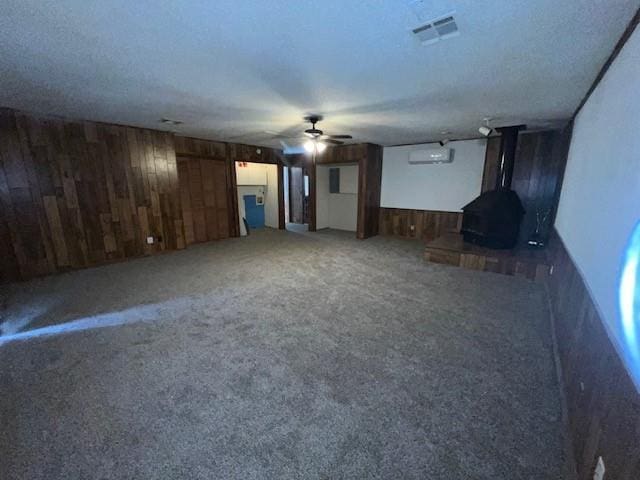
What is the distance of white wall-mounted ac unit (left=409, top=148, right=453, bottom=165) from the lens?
537cm

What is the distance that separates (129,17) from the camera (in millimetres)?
1426

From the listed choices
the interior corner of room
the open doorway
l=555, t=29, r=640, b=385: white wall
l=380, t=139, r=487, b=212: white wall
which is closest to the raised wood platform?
the interior corner of room

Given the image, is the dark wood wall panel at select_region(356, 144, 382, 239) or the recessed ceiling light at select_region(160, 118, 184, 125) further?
the dark wood wall panel at select_region(356, 144, 382, 239)

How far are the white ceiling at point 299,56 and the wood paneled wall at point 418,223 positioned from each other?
8.91ft

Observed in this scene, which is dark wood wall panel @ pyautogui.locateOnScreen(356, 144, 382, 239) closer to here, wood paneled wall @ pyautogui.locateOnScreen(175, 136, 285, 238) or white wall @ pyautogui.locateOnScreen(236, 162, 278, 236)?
wood paneled wall @ pyautogui.locateOnScreen(175, 136, 285, 238)

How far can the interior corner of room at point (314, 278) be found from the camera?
1233 mm

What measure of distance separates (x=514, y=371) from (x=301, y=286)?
2232mm

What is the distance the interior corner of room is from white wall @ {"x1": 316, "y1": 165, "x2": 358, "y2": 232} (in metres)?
2.95

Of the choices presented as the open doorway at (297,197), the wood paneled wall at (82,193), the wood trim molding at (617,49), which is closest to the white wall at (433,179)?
the open doorway at (297,197)

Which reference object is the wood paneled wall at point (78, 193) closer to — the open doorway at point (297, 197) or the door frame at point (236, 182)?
the door frame at point (236, 182)

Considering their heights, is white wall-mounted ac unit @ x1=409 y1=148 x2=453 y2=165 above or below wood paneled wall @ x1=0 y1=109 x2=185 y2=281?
above

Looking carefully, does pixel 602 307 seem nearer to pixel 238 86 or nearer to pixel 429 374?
pixel 429 374

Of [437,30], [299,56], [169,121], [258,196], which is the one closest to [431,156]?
[437,30]

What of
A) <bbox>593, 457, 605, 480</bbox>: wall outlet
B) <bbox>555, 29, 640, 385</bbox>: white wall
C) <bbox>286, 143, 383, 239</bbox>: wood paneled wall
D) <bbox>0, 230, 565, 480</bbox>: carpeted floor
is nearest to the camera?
<bbox>593, 457, 605, 480</bbox>: wall outlet
